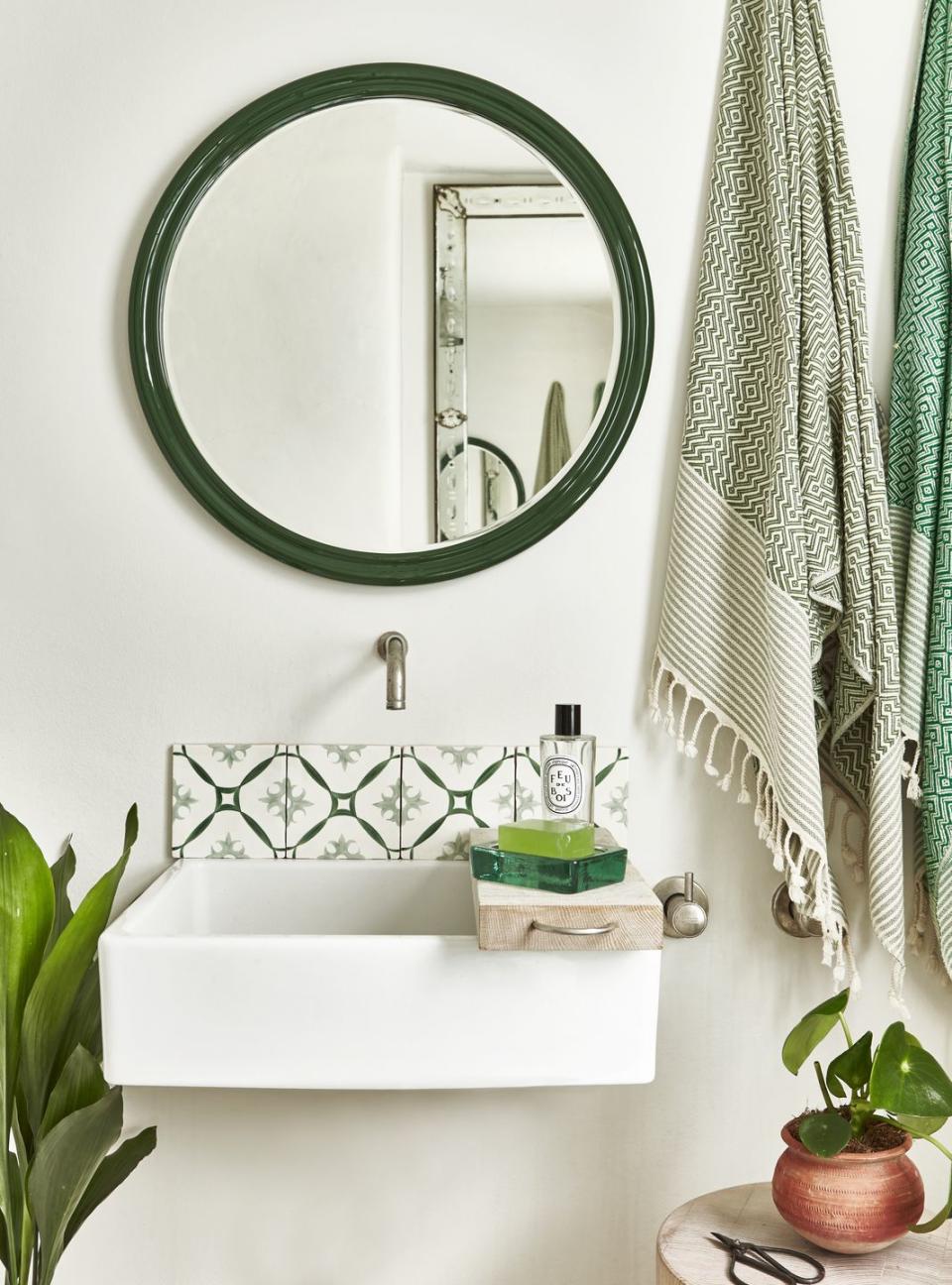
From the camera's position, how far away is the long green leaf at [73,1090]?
1180 mm

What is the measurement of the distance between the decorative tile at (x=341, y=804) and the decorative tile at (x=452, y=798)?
19 mm

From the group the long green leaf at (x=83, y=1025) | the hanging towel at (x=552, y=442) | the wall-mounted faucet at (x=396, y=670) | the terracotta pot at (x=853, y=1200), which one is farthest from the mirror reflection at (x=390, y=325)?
the terracotta pot at (x=853, y=1200)

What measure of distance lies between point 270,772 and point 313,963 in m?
0.37

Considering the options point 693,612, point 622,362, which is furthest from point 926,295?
point 693,612

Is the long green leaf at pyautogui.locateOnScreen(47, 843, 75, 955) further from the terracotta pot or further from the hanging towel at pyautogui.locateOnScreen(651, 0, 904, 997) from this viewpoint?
the terracotta pot

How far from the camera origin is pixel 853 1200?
1.10m

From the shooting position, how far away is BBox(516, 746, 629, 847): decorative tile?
1417mm

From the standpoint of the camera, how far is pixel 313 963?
110 centimetres

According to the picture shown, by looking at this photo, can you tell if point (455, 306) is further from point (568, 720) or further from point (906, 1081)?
point (906, 1081)

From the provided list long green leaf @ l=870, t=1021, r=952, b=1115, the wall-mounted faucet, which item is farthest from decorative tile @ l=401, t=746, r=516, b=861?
long green leaf @ l=870, t=1021, r=952, b=1115

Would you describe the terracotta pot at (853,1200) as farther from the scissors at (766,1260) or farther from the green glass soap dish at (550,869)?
the green glass soap dish at (550,869)

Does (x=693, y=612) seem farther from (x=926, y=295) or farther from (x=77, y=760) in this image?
(x=77, y=760)

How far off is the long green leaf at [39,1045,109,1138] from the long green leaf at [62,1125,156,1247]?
86 millimetres

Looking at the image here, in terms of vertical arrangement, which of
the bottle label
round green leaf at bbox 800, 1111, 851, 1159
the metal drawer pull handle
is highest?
the bottle label
